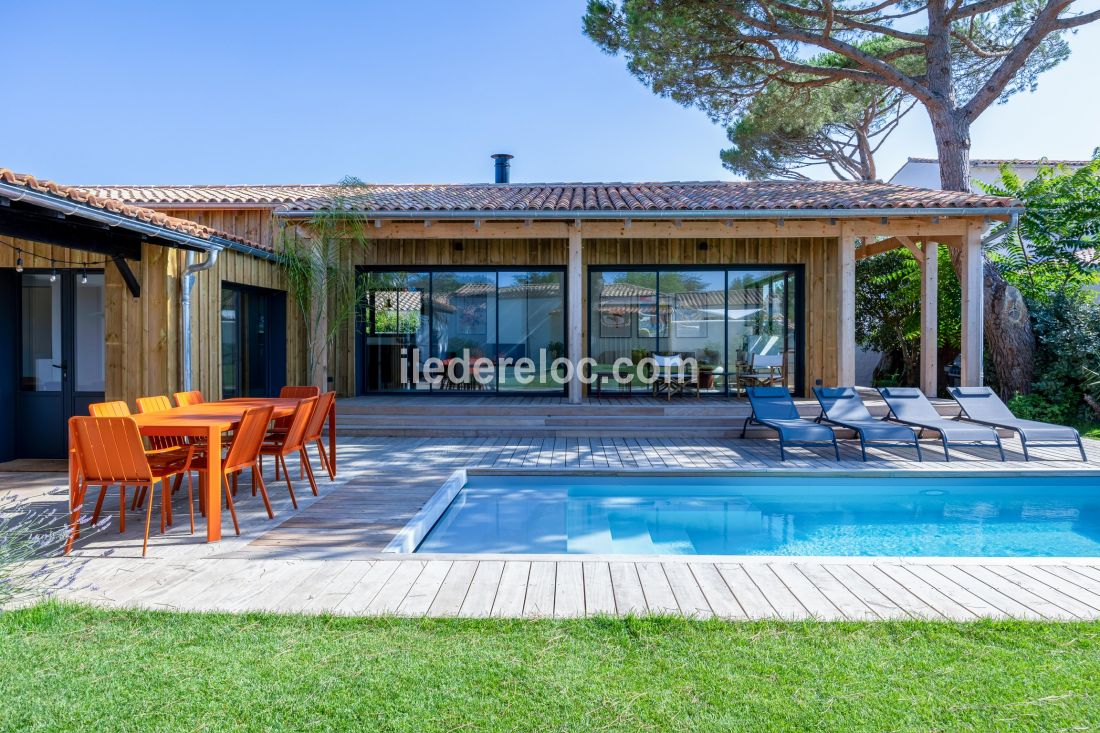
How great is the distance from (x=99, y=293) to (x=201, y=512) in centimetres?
365

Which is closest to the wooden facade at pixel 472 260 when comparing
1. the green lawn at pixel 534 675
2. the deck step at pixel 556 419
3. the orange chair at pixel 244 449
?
the deck step at pixel 556 419

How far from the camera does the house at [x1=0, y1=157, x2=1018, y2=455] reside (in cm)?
943

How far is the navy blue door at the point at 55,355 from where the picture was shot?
23.3 ft

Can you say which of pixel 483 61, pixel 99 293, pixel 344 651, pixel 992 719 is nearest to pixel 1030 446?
pixel 992 719

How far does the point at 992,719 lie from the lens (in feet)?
7.13

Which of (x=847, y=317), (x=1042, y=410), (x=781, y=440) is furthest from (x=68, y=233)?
(x=1042, y=410)

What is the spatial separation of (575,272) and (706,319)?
334 centimetres

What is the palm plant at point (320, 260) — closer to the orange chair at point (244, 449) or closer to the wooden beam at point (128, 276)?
the wooden beam at point (128, 276)

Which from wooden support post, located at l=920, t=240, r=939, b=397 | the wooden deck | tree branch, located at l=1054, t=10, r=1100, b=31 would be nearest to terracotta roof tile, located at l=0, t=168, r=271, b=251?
the wooden deck

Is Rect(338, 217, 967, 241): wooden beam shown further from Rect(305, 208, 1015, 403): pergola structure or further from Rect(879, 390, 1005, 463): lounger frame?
Rect(879, 390, 1005, 463): lounger frame

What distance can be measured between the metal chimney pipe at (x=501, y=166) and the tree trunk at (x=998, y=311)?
8.22 metres

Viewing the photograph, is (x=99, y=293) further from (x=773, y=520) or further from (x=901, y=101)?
(x=901, y=101)

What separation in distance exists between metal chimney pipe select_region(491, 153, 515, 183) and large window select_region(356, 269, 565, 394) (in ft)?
10.9

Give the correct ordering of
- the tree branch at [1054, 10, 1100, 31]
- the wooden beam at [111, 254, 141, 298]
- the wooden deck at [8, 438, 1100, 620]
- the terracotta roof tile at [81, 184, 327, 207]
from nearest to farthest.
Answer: the wooden deck at [8, 438, 1100, 620] < the wooden beam at [111, 254, 141, 298] < the tree branch at [1054, 10, 1100, 31] < the terracotta roof tile at [81, 184, 327, 207]
